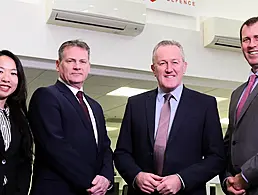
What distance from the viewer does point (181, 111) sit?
2453mm

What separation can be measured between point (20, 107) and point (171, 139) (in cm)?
94

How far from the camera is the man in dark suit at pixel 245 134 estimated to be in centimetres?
223

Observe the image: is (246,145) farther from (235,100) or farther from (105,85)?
(105,85)

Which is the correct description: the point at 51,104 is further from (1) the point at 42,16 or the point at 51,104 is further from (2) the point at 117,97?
(2) the point at 117,97

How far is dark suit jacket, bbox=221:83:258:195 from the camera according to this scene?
7.18 ft

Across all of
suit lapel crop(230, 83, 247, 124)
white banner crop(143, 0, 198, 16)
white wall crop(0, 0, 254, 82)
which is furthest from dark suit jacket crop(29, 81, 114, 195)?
white banner crop(143, 0, 198, 16)

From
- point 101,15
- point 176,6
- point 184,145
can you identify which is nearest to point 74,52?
point 184,145

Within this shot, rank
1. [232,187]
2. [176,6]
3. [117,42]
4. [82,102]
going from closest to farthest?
[232,187]
[82,102]
[117,42]
[176,6]

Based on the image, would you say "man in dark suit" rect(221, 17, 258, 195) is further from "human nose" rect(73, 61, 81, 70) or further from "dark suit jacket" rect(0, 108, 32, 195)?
"dark suit jacket" rect(0, 108, 32, 195)

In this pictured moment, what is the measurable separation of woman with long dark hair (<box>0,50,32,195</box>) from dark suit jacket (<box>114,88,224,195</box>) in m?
0.59

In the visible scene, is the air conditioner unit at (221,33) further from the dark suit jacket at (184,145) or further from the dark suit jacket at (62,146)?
the dark suit jacket at (62,146)

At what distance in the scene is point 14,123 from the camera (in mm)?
2352

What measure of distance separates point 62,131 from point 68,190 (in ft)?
1.12

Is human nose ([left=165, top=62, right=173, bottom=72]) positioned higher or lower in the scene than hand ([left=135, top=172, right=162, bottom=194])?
higher
